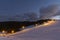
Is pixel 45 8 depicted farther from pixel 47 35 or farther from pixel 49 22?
pixel 47 35

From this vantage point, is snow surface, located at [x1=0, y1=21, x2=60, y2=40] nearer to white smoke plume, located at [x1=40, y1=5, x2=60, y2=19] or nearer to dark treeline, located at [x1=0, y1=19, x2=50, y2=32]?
white smoke plume, located at [x1=40, y1=5, x2=60, y2=19]

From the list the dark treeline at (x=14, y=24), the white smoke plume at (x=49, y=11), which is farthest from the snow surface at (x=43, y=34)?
the dark treeline at (x=14, y=24)

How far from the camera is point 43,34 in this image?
11.9 ft

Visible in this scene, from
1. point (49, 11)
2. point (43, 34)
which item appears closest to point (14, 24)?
point (49, 11)

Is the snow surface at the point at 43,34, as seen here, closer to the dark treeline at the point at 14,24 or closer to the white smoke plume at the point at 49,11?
the white smoke plume at the point at 49,11

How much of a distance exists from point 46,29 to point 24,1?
1290 millimetres

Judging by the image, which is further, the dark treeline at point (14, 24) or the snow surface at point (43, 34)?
the dark treeline at point (14, 24)

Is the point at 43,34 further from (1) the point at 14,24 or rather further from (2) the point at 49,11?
(1) the point at 14,24

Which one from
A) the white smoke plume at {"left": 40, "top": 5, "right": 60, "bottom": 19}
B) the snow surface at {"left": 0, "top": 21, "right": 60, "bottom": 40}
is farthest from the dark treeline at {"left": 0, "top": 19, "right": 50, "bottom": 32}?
the snow surface at {"left": 0, "top": 21, "right": 60, "bottom": 40}

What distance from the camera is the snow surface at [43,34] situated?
3309 mm

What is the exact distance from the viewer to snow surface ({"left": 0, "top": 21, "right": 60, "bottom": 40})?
3309mm

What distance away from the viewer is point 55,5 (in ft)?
14.7

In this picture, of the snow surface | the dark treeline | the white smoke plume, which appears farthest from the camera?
the dark treeline

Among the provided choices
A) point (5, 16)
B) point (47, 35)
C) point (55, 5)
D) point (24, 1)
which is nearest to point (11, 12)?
point (5, 16)
